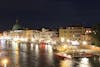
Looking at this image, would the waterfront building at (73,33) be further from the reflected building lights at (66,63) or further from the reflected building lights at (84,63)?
the reflected building lights at (66,63)

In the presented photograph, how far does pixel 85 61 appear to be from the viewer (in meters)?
51.8

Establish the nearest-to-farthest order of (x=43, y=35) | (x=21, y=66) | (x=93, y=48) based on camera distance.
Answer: (x=21, y=66) → (x=93, y=48) → (x=43, y=35)

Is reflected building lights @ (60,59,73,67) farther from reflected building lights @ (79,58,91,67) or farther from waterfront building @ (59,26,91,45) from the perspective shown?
waterfront building @ (59,26,91,45)

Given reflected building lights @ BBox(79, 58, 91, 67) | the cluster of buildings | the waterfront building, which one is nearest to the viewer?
reflected building lights @ BBox(79, 58, 91, 67)

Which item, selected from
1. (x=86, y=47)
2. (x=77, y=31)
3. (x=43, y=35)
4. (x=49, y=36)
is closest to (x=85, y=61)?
(x=86, y=47)

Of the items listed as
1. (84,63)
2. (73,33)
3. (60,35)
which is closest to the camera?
(84,63)

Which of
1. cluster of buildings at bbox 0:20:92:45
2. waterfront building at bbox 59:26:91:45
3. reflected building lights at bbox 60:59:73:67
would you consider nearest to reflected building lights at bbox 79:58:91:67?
reflected building lights at bbox 60:59:73:67

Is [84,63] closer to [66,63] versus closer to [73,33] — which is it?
[66,63]

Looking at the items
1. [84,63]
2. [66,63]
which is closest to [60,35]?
[66,63]

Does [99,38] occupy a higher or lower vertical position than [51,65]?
higher

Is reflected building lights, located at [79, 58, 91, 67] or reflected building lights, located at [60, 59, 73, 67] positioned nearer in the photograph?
reflected building lights, located at [60, 59, 73, 67]

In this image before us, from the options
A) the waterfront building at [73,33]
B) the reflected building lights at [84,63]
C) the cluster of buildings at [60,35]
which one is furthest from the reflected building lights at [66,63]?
the waterfront building at [73,33]

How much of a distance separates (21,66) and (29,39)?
90.5 metres

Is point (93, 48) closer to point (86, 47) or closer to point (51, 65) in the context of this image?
point (86, 47)
